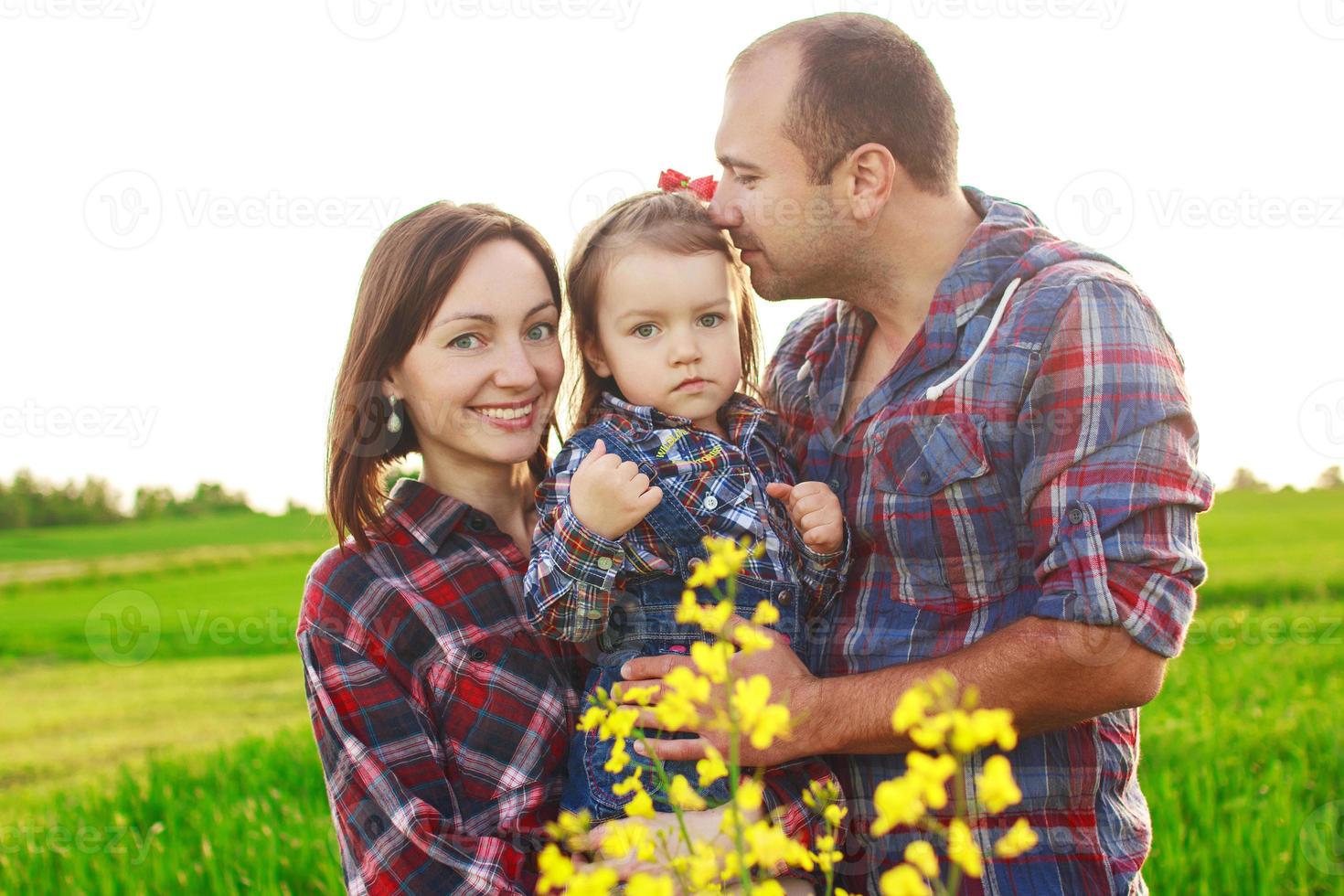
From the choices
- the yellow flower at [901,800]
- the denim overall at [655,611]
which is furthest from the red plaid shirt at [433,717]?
the yellow flower at [901,800]

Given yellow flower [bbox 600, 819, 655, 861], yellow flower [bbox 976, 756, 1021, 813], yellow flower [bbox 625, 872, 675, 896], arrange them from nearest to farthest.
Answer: yellow flower [bbox 976, 756, 1021, 813], yellow flower [bbox 625, 872, 675, 896], yellow flower [bbox 600, 819, 655, 861]

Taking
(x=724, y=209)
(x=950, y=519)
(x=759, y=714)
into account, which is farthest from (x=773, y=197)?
(x=759, y=714)

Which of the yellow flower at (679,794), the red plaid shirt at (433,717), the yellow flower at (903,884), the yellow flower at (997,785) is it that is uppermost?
the yellow flower at (997,785)

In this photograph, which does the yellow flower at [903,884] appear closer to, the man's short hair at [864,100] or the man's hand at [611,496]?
the man's hand at [611,496]

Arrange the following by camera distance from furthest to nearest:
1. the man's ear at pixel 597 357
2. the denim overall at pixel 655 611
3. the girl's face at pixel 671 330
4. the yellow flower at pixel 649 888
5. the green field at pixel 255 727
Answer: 1. the green field at pixel 255 727
2. the man's ear at pixel 597 357
3. the girl's face at pixel 671 330
4. the denim overall at pixel 655 611
5. the yellow flower at pixel 649 888

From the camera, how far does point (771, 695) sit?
2688 millimetres

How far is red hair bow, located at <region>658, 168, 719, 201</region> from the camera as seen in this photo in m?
3.31

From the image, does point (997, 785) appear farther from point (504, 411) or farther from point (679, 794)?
point (504, 411)

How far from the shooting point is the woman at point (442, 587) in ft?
8.92

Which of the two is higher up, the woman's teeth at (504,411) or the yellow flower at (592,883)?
the woman's teeth at (504,411)

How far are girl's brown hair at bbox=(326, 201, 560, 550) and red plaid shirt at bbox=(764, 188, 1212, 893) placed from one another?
3.81 feet

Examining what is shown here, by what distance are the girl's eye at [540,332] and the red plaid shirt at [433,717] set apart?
62cm

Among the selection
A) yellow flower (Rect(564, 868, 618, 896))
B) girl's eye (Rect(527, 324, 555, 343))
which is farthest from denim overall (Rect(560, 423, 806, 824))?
yellow flower (Rect(564, 868, 618, 896))

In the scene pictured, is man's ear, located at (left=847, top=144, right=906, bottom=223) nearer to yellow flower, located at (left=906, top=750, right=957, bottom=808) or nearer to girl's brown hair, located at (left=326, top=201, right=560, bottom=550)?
girl's brown hair, located at (left=326, top=201, right=560, bottom=550)
